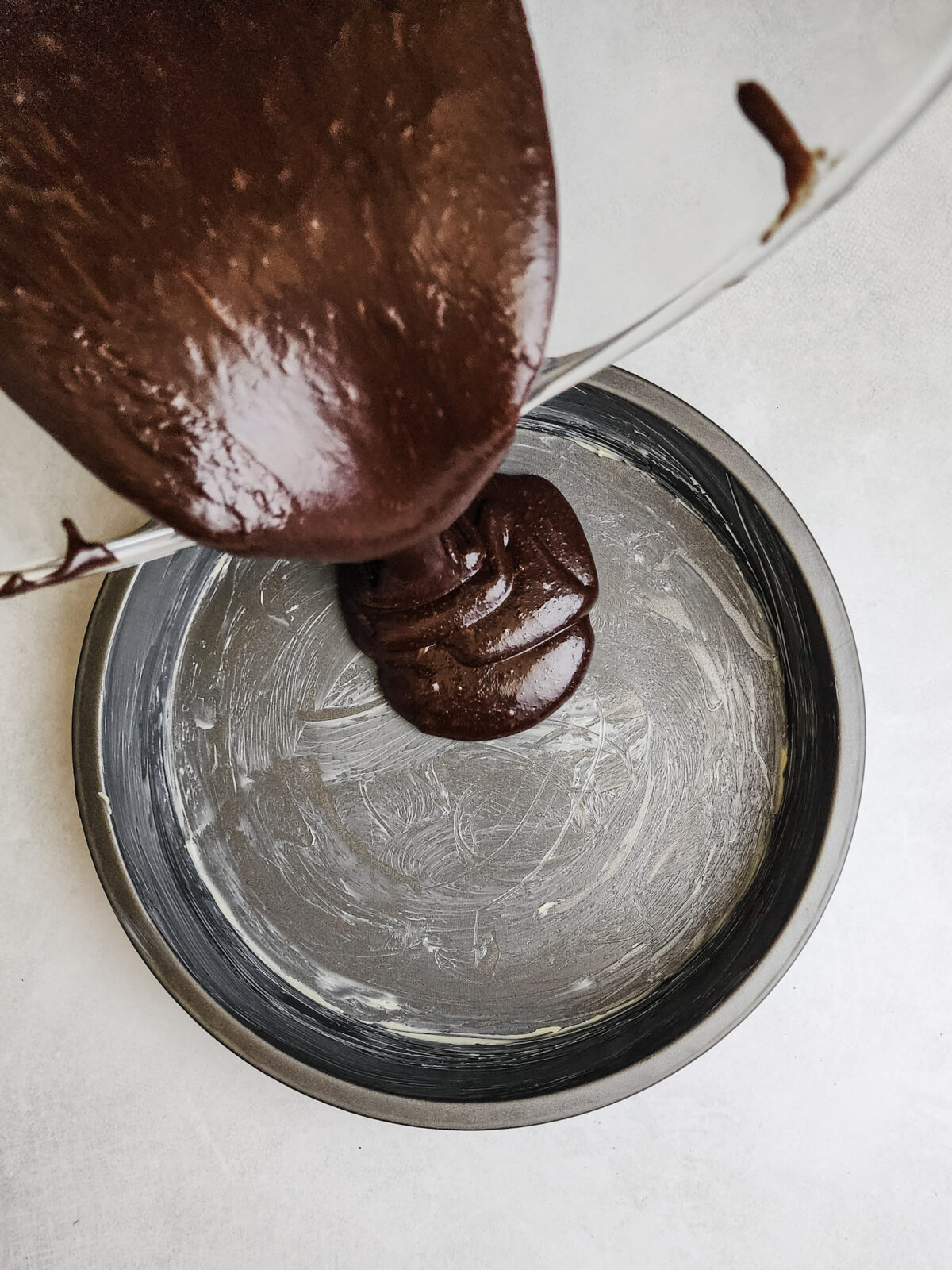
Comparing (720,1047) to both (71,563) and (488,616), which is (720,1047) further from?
(71,563)

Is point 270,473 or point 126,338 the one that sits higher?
point 126,338

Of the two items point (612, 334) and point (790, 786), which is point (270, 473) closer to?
point (612, 334)

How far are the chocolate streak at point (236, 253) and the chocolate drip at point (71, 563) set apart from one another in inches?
1.7

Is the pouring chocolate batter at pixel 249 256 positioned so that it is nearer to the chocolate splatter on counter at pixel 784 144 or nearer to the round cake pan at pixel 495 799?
the chocolate splatter on counter at pixel 784 144

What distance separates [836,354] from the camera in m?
0.83

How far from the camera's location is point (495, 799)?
83 cm

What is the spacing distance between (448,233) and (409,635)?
0.37 metres

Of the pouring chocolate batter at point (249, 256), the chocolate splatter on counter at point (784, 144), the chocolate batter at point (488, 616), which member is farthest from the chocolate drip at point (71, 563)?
the chocolate splatter on counter at point (784, 144)

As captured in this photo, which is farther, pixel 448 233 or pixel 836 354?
pixel 836 354

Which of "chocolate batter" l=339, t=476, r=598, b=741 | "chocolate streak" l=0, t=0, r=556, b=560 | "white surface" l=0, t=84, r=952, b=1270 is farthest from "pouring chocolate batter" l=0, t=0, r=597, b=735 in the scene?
"white surface" l=0, t=84, r=952, b=1270

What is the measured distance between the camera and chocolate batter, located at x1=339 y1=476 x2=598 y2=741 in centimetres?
77

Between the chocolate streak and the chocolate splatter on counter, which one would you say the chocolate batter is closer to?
the chocolate streak

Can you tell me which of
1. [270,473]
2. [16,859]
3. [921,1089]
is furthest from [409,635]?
[921,1089]

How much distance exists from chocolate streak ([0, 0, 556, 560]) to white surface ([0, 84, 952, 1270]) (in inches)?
16.0
